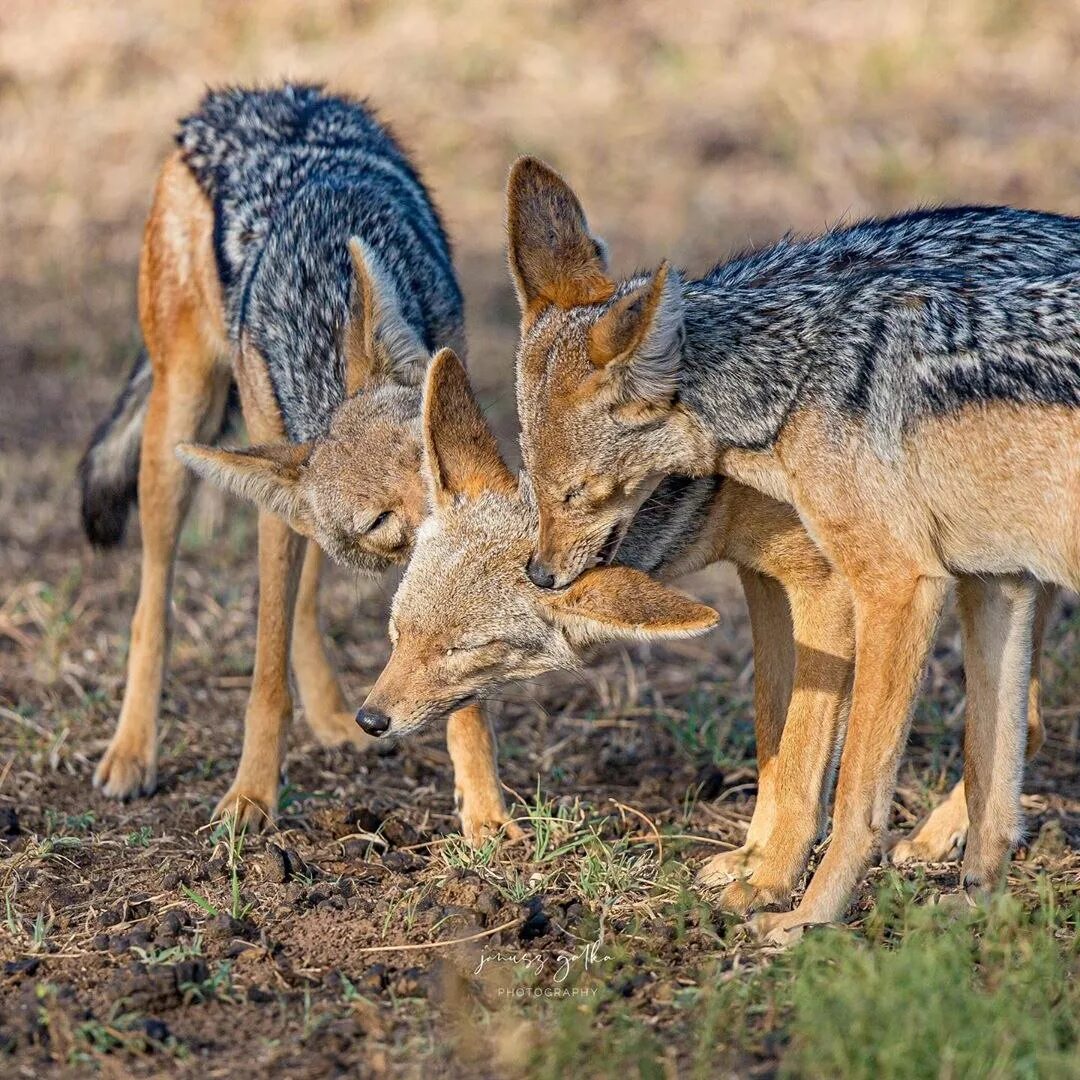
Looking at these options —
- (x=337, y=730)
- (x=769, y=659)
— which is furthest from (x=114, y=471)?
(x=769, y=659)

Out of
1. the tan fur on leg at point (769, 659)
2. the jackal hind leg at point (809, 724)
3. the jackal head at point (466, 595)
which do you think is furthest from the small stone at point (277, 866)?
the tan fur on leg at point (769, 659)

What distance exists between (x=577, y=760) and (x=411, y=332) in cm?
177

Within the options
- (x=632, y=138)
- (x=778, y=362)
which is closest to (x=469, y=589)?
(x=778, y=362)

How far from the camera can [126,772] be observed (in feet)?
20.1

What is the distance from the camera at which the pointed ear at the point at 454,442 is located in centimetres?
487

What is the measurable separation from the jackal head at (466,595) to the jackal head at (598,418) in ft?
0.36

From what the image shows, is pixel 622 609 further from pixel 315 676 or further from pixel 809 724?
pixel 315 676

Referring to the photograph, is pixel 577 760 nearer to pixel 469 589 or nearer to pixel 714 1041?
pixel 469 589

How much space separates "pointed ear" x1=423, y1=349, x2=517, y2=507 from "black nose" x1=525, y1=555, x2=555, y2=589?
33cm

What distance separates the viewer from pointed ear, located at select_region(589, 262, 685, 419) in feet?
15.1

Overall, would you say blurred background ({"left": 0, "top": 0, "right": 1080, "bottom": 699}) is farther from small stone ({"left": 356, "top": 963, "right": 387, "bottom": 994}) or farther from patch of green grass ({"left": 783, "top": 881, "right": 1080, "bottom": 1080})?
patch of green grass ({"left": 783, "top": 881, "right": 1080, "bottom": 1080})

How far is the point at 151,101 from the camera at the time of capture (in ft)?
44.1

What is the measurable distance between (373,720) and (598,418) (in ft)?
3.61

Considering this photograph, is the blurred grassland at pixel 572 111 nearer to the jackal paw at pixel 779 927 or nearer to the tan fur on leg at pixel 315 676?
the tan fur on leg at pixel 315 676
